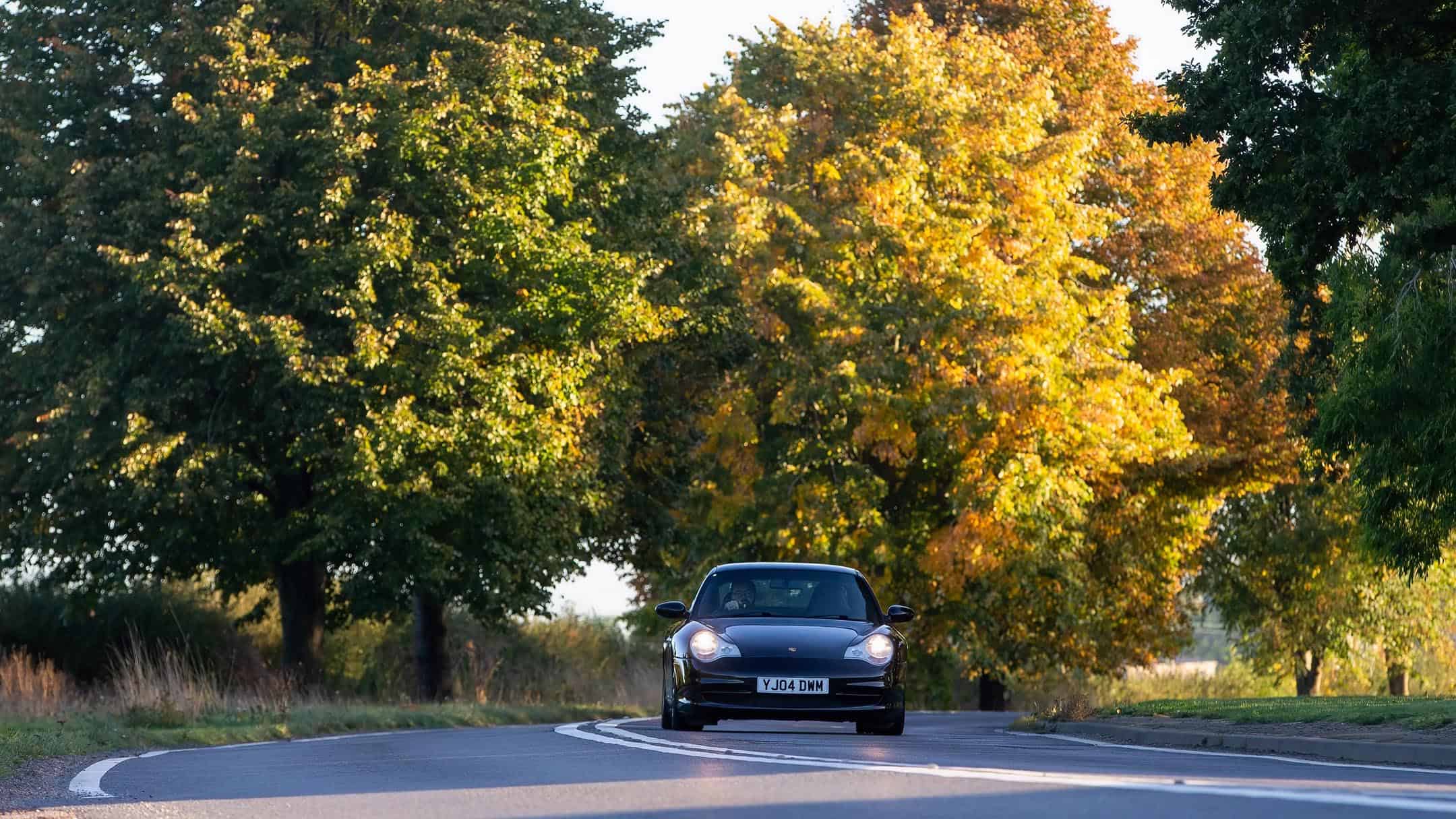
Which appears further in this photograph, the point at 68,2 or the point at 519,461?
the point at 68,2

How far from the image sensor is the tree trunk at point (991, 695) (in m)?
42.2

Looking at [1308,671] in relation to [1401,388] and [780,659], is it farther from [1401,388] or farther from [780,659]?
[780,659]

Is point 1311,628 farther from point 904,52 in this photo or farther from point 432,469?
point 432,469

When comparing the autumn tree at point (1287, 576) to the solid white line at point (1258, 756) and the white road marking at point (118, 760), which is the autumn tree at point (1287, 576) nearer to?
the white road marking at point (118, 760)

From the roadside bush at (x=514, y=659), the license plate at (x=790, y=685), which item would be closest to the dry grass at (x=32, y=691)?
the license plate at (x=790, y=685)

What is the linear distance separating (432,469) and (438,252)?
3.64 meters

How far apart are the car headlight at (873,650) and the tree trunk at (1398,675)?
117 ft

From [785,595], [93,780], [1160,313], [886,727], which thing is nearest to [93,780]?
[93,780]

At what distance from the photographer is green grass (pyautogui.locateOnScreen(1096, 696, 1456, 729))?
16.5m

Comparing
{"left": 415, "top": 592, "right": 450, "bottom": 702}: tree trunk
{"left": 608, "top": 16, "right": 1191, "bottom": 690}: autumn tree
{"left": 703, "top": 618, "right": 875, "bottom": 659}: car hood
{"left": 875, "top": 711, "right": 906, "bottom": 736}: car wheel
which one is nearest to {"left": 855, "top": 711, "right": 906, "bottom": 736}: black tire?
{"left": 875, "top": 711, "right": 906, "bottom": 736}: car wheel

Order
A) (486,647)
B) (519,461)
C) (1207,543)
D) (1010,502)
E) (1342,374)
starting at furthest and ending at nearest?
1. (1207,543)
2. (486,647)
3. (1010,502)
4. (519,461)
5. (1342,374)

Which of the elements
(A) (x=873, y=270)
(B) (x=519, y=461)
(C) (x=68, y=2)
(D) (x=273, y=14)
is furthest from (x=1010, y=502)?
(C) (x=68, y=2)

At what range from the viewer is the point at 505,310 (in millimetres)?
33156

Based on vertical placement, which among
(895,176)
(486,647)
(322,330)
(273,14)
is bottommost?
(486,647)
